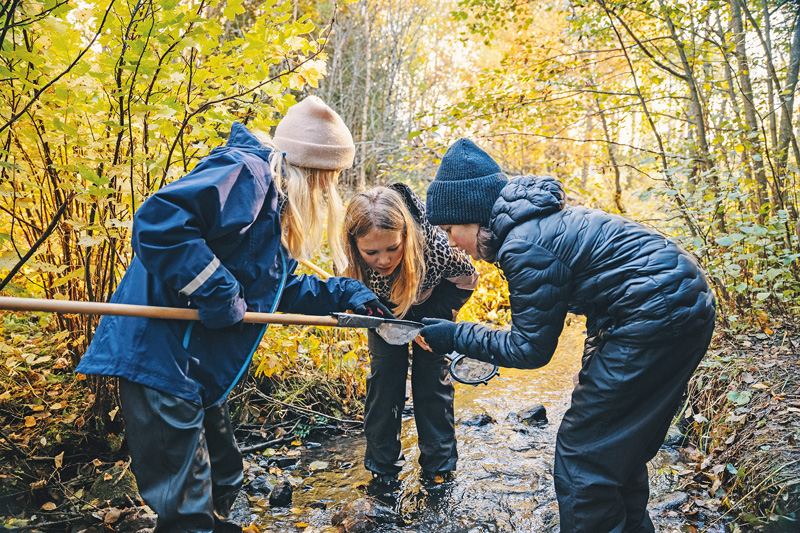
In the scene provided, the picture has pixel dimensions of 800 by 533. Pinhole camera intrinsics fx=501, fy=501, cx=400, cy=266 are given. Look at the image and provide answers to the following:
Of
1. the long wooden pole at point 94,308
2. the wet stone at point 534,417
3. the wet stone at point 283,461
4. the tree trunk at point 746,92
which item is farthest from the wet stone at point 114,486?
the tree trunk at point 746,92

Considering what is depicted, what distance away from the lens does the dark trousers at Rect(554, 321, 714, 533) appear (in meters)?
1.84

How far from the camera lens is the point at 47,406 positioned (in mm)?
2938

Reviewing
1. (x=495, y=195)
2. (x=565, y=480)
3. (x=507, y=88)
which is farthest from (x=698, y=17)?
(x=565, y=480)

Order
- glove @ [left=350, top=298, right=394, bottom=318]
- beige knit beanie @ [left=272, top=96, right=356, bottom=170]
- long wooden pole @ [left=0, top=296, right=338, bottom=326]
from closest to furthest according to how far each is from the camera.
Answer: long wooden pole @ [left=0, top=296, right=338, bottom=326], beige knit beanie @ [left=272, top=96, right=356, bottom=170], glove @ [left=350, top=298, right=394, bottom=318]

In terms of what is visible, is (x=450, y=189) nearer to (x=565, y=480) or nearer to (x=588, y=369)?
(x=588, y=369)

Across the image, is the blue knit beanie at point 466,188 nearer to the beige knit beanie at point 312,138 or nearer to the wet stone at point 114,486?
the beige knit beanie at point 312,138

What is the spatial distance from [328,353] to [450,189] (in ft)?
7.31

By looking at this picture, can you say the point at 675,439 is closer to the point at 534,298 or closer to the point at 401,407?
the point at 401,407

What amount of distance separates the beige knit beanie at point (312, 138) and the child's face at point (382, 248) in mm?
484

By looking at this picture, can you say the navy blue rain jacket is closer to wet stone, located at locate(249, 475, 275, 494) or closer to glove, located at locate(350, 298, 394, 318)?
glove, located at locate(350, 298, 394, 318)

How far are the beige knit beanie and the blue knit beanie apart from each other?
477 mm

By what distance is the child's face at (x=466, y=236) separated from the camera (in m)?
2.26

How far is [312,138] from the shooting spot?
2.27m

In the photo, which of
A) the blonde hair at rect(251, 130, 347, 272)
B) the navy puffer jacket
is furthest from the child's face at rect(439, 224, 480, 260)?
the blonde hair at rect(251, 130, 347, 272)
